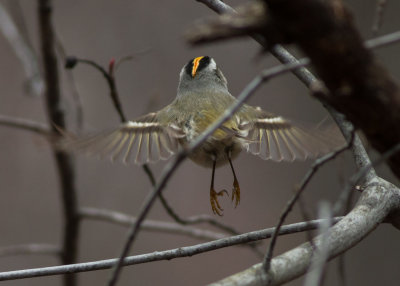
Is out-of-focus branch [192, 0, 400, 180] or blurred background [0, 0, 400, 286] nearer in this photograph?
out-of-focus branch [192, 0, 400, 180]

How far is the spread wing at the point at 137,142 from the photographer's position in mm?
2115

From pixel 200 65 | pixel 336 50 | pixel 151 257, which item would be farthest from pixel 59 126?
pixel 336 50

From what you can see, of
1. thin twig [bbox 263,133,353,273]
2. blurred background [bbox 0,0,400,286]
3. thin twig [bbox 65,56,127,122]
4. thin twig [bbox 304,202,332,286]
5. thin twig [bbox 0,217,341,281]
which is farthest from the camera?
blurred background [bbox 0,0,400,286]

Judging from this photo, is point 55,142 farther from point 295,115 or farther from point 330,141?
point 295,115

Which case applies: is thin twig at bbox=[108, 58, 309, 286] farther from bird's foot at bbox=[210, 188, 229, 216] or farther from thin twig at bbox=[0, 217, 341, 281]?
bird's foot at bbox=[210, 188, 229, 216]

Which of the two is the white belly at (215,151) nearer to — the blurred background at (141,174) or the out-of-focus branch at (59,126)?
the out-of-focus branch at (59,126)

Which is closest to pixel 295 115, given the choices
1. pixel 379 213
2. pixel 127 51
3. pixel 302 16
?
pixel 127 51

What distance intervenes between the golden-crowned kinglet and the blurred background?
1297 millimetres

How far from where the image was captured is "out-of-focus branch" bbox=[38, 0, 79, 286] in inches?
86.8

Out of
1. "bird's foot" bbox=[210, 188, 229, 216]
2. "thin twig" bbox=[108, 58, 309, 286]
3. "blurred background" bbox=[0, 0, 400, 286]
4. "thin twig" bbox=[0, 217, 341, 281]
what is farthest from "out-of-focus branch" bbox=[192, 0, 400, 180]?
"blurred background" bbox=[0, 0, 400, 286]

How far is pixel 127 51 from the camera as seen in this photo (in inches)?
155

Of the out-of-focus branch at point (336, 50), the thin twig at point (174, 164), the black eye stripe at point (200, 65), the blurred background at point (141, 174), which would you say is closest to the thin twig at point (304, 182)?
the out-of-focus branch at point (336, 50)

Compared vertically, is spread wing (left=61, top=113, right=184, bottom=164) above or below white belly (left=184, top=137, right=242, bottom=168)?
above

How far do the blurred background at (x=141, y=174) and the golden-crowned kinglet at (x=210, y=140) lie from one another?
130 cm
